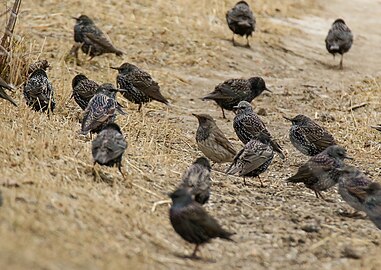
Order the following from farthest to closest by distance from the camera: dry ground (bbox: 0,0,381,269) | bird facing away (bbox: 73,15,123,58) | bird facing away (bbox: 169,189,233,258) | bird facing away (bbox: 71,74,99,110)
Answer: bird facing away (bbox: 73,15,123,58) < bird facing away (bbox: 71,74,99,110) < bird facing away (bbox: 169,189,233,258) < dry ground (bbox: 0,0,381,269)

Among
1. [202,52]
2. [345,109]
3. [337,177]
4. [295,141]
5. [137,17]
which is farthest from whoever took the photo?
[137,17]

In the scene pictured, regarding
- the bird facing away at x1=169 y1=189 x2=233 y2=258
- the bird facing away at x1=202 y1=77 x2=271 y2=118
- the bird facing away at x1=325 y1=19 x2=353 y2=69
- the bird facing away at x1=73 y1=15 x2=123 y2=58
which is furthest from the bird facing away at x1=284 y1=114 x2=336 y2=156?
the bird facing away at x1=325 y1=19 x2=353 y2=69

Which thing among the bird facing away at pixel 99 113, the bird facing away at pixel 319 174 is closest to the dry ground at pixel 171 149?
the bird facing away at pixel 319 174

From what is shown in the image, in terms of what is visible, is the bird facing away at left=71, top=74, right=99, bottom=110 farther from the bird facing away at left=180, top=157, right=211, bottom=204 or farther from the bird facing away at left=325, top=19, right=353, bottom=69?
the bird facing away at left=325, top=19, right=353, bottom=69

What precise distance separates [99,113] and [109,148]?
4.95 ft

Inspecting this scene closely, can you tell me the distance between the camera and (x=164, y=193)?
795cm

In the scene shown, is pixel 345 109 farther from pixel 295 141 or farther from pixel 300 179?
pixel 300 179

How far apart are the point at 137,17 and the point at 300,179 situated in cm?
854

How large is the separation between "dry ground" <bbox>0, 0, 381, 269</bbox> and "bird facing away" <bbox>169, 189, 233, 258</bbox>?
0.19m

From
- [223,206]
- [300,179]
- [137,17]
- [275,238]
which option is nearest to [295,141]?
[300,179]

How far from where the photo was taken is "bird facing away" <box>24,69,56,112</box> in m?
9.88

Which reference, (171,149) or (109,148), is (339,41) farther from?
(109,148)

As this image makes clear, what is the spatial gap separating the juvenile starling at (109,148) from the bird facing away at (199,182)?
628 millimetres

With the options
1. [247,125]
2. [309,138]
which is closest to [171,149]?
[247,125]
